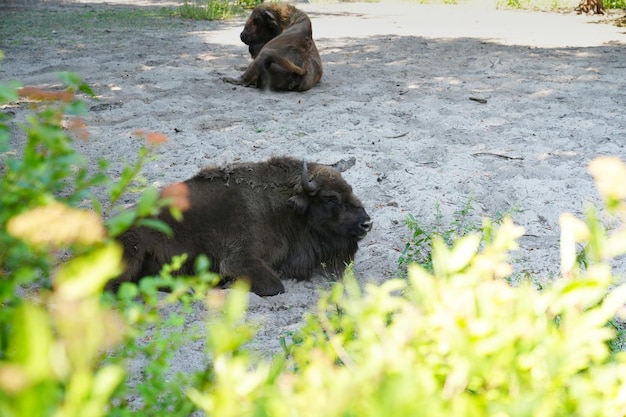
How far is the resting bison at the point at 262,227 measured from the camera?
14.3 ft

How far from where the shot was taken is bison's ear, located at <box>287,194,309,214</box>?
458cm

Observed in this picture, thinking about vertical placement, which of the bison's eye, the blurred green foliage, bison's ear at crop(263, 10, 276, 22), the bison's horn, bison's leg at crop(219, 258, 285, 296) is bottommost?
bison's leg at crop(219, 258, 285, 296)

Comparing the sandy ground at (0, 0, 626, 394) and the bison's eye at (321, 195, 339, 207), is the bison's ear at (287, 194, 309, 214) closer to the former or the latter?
the bison's eye at (321, 195, 339, 207)

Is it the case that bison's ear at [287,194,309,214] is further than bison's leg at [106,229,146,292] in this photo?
Yes

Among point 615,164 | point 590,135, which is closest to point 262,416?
point 615,164

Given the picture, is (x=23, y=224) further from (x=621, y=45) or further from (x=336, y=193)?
(x=621, y=45)

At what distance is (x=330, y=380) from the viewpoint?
1179mm

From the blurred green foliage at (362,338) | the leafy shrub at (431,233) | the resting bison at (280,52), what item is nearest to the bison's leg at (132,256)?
the leafy shrub at (431,233)

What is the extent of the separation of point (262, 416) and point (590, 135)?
6.03 m

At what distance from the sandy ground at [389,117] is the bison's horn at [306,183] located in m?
0.58

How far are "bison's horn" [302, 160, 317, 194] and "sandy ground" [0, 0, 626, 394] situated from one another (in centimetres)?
58

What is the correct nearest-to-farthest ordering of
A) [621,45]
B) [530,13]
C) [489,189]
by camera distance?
1. [489,189]
2. [621,45]
3. [530,13]

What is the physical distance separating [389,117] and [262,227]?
2971 mm

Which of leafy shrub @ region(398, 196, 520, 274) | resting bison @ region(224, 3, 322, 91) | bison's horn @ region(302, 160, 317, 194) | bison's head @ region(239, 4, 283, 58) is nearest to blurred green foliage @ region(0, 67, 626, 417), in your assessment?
leafy shrub @ region(398, 196, 520, 274)
